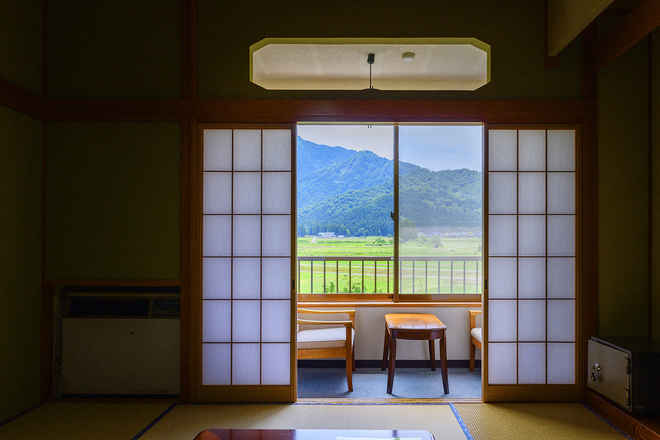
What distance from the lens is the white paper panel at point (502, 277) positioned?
286cm

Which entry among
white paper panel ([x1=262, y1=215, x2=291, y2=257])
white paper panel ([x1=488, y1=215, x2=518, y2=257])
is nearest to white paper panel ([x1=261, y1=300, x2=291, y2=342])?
white paper panel ([x1=262, y1=215, x2=291, y2=257])

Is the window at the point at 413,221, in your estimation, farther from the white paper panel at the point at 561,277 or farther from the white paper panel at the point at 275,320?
the white paper panel at the point at 275,320

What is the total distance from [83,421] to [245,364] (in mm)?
1141

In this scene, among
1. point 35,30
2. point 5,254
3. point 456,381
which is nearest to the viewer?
point 5,254

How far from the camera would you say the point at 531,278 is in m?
2.85

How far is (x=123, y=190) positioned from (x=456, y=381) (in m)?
3.38

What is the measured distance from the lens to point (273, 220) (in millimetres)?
2859

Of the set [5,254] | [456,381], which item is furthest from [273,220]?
[456,381]

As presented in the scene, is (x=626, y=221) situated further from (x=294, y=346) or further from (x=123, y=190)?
(x=123, y=190)

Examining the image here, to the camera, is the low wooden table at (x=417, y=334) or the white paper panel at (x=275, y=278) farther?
the low wooden table at (x=417, y=334)

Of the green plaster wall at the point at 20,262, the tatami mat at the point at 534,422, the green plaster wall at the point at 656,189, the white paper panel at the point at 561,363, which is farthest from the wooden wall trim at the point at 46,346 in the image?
the green plaster wall at the point at 656,189

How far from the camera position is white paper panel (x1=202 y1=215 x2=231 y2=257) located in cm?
285

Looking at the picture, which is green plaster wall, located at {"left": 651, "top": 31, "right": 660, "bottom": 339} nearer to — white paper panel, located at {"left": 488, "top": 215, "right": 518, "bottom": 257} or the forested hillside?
white paper panel, located at {"left": 488, "top": 215, "right": 518, "bottom": 257}

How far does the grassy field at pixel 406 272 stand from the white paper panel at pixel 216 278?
2.14 m
